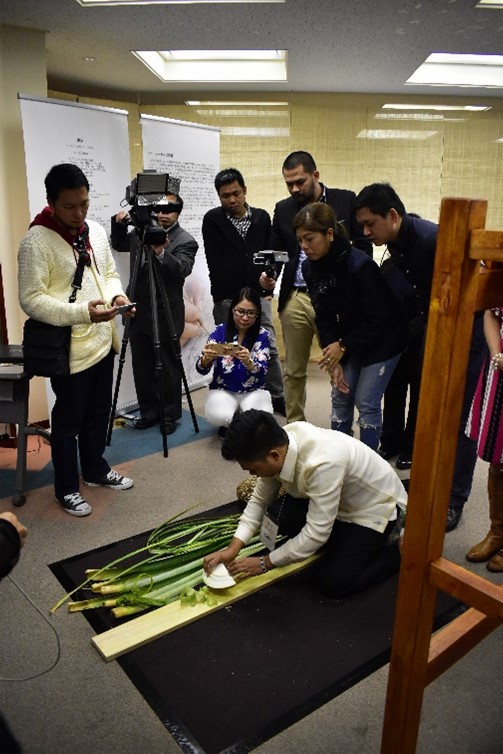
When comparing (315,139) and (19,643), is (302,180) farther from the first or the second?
(19,643)

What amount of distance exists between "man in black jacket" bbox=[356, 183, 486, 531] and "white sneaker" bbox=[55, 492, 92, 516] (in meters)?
1.62

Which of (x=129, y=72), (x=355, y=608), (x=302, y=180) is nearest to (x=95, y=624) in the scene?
(x=355, y=608)

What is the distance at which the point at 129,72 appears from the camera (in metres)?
4.26

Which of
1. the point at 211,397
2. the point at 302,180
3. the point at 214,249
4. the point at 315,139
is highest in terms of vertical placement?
the point at 315,139

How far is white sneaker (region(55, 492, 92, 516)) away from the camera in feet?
8.62

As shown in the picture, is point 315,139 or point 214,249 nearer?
point 214,249

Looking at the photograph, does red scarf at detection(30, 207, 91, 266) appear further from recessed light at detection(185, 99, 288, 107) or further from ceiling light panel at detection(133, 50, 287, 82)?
recessed light at detection(185, 99, 288, 107)

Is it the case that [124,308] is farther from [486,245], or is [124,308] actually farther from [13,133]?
[486,245]

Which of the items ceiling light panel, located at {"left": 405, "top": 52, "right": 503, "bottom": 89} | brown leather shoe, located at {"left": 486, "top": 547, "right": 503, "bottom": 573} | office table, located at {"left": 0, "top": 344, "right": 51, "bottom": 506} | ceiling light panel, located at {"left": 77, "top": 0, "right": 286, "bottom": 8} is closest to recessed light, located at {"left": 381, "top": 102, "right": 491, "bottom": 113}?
ceiling light panel, located at {"left": 405, "top": 52, "right": 503, "bottom": 89}

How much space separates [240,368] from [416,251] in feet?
4.52

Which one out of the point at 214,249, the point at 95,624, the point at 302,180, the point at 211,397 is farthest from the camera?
the point at 214,249

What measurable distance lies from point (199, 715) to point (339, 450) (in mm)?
888

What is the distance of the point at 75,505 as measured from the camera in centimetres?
263

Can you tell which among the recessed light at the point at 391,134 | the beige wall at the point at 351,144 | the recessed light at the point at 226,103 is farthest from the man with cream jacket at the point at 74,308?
the recessed light at the point at 391,134
